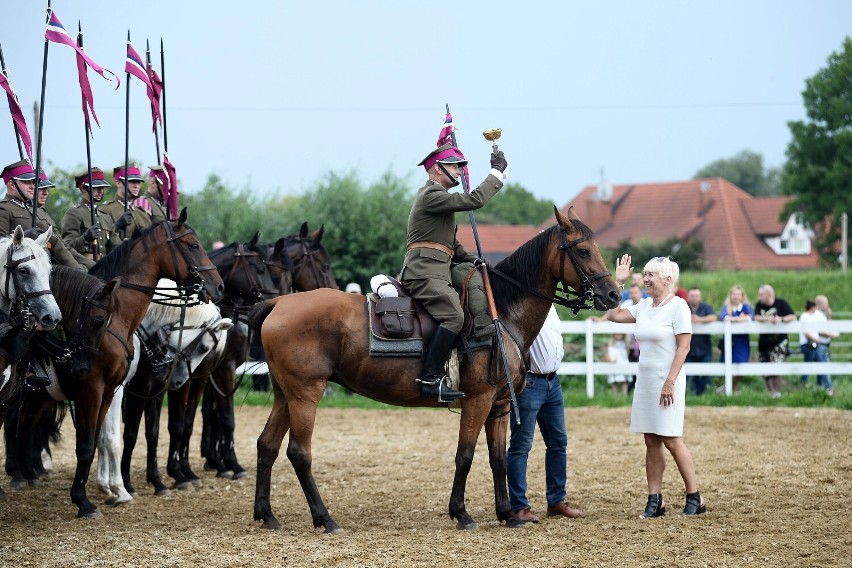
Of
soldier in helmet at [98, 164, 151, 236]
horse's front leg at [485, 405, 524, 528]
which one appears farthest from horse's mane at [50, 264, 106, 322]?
horse's front leg at [485, 405, 524, 528]

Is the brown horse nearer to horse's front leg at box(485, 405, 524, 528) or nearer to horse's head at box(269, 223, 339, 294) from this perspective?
horse's front leg at box(485, 405, 524, 528)

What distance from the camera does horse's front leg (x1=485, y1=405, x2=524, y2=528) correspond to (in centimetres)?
834

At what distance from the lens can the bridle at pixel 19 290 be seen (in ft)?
25.5

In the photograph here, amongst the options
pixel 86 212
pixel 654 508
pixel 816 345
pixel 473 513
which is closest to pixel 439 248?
pixel 473 513

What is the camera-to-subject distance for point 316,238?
12.8m

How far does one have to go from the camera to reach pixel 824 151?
1907 inches

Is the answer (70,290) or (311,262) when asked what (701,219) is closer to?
(311,262)

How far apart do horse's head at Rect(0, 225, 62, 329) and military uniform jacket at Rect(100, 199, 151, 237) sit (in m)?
3.39

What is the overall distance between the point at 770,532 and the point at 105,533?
5.08 metres

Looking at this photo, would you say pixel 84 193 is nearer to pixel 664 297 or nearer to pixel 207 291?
pixel 207 291

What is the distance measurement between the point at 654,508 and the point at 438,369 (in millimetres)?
2104

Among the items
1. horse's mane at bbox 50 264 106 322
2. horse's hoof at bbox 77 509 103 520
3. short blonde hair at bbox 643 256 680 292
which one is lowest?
horse's hoof at bbox 77 509 103 520

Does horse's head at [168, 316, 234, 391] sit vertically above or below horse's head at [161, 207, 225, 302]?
below

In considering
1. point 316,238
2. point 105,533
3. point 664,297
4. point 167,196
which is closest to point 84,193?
point 167,196
